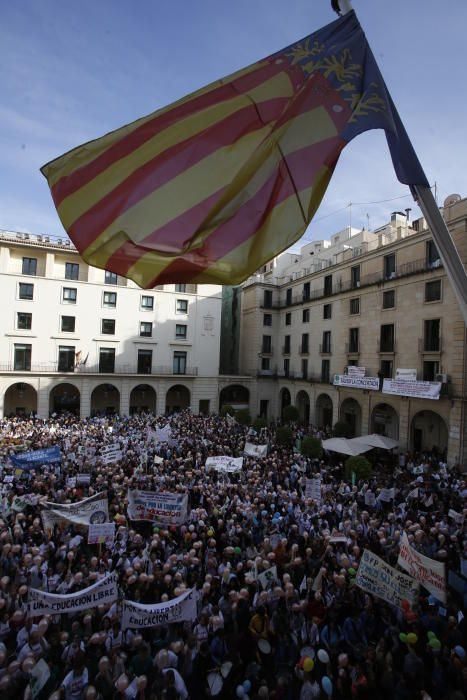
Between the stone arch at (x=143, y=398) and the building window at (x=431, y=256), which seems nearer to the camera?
the building window at (x=431, y=256)

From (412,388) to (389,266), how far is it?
31.5 feet

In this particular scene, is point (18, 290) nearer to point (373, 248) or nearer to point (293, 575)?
point (373, 248)

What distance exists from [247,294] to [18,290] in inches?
903

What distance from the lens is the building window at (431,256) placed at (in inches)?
968

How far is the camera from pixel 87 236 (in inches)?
198

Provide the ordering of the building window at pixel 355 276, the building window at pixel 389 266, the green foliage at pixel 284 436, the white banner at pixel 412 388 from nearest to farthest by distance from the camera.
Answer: the white banner at pixel 412 388, the green foliage at pixel 284 436, the building window at pixel 389 266, the building window at pixel 355 276

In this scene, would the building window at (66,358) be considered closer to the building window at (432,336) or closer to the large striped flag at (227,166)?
the building window at (432,336)

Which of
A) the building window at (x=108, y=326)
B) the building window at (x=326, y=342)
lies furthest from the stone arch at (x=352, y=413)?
the building window at (x=108, y=326)

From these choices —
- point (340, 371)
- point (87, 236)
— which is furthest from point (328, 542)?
point (340, 371)

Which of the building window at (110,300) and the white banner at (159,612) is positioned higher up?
the building window at (110,300)

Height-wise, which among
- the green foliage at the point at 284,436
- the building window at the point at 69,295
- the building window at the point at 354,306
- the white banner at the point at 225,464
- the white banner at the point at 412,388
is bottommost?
the green foliage at the point at 284,436

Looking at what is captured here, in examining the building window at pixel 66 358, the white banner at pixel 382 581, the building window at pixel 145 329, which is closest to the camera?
the white banner at pixel 382 581

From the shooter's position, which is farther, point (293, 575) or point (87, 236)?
point (293, 575)

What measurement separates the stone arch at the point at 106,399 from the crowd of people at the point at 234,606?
76.2 feet
